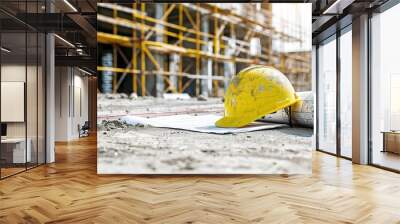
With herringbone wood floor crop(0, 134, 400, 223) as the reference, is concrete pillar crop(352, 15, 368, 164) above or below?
above

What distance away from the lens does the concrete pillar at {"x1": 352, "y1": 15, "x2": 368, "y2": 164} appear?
6934 mm

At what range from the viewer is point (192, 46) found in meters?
5.96

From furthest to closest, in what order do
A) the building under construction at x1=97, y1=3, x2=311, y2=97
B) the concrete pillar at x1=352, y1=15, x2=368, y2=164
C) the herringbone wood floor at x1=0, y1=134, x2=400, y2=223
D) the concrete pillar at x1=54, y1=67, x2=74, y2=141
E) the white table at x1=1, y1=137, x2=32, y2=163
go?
the concrete pillar at x1=54, y1=67, x2=74, y2=141 < the concrete pillar at x1=352, y1=15, x2=368, y2=164 < the building under construction at x1=97, y1=3, x2=311, y2=97 < the white table at x1=1, y1=137, x2=32, y2=163 < the herringbone wood floor at x1=0, y1=134, x2=400, y2=223

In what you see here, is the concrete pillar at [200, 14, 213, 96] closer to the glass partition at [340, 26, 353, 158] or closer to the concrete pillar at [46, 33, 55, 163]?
the concrete pillar at [46, 33, 55, 163]

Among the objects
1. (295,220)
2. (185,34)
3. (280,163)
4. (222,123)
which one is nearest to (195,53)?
(185,34)

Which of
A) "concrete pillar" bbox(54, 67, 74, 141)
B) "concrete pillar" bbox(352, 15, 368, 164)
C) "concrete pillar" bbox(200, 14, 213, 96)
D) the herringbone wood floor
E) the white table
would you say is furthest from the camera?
"concrete pillar" bbox(54, 67, 74, 141)

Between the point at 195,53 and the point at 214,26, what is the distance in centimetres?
54

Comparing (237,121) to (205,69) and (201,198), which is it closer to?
(205,69)

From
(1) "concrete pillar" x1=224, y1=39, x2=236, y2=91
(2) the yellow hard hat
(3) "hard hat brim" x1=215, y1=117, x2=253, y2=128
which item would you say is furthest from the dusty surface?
(1) "concrete pillar" x1=224, y1=39, x2=236, y2=91

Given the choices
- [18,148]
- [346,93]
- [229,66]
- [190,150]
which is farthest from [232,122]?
[18,148]

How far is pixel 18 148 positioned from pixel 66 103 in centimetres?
664

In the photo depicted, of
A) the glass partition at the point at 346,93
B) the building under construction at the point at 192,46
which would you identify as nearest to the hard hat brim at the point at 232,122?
the building under construction at the point at 192,46

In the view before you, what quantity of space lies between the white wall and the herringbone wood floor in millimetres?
6303

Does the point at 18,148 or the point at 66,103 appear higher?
the point at 66,103
